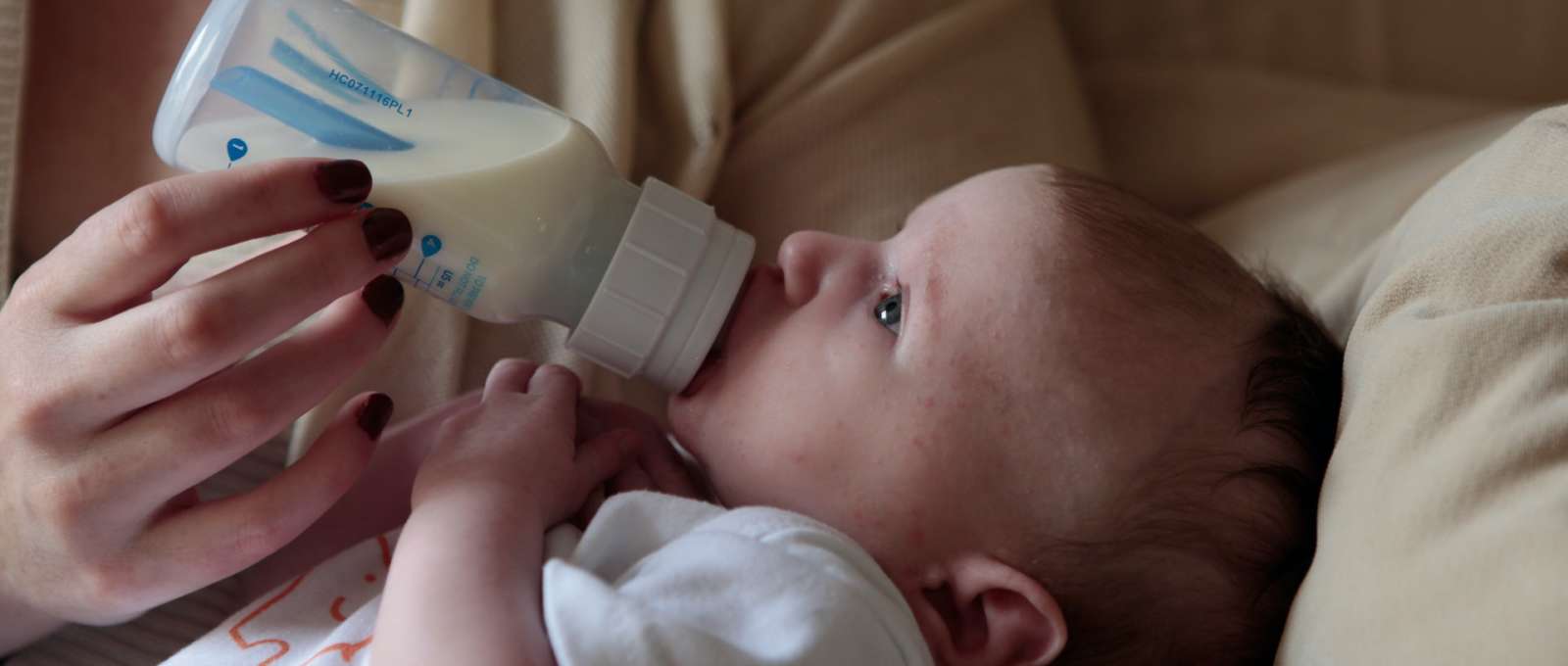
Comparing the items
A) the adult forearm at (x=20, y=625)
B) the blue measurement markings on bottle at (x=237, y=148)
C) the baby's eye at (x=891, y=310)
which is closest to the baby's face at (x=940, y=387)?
the baby's eye at (x=891, y=310)

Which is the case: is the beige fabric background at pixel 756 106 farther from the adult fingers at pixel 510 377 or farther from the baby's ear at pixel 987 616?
the baby's ear at pixel 987 616

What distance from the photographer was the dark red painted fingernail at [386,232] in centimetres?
78

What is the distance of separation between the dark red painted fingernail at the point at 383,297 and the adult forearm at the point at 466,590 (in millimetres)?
124

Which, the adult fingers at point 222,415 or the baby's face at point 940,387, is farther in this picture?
the baby's face at point 940,387

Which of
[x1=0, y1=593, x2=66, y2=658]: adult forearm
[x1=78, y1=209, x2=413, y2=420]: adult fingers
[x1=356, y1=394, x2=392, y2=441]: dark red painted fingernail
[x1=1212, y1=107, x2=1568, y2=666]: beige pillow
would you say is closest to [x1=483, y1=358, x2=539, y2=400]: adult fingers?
[x1=356, y1=394, x2=392, y2=441]: dark red painted fingernail

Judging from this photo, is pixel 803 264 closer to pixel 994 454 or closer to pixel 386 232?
pixel 994 454

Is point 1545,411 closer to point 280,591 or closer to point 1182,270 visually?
point 1182,270

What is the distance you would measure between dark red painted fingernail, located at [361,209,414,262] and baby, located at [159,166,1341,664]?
161 millimetres

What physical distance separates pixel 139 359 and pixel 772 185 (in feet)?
2.13

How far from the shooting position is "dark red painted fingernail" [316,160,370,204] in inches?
29.5

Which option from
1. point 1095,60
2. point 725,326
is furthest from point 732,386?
point 1095,60

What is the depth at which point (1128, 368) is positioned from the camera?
0.89 m

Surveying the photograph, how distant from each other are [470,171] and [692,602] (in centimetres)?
30

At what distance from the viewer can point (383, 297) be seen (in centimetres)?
83
